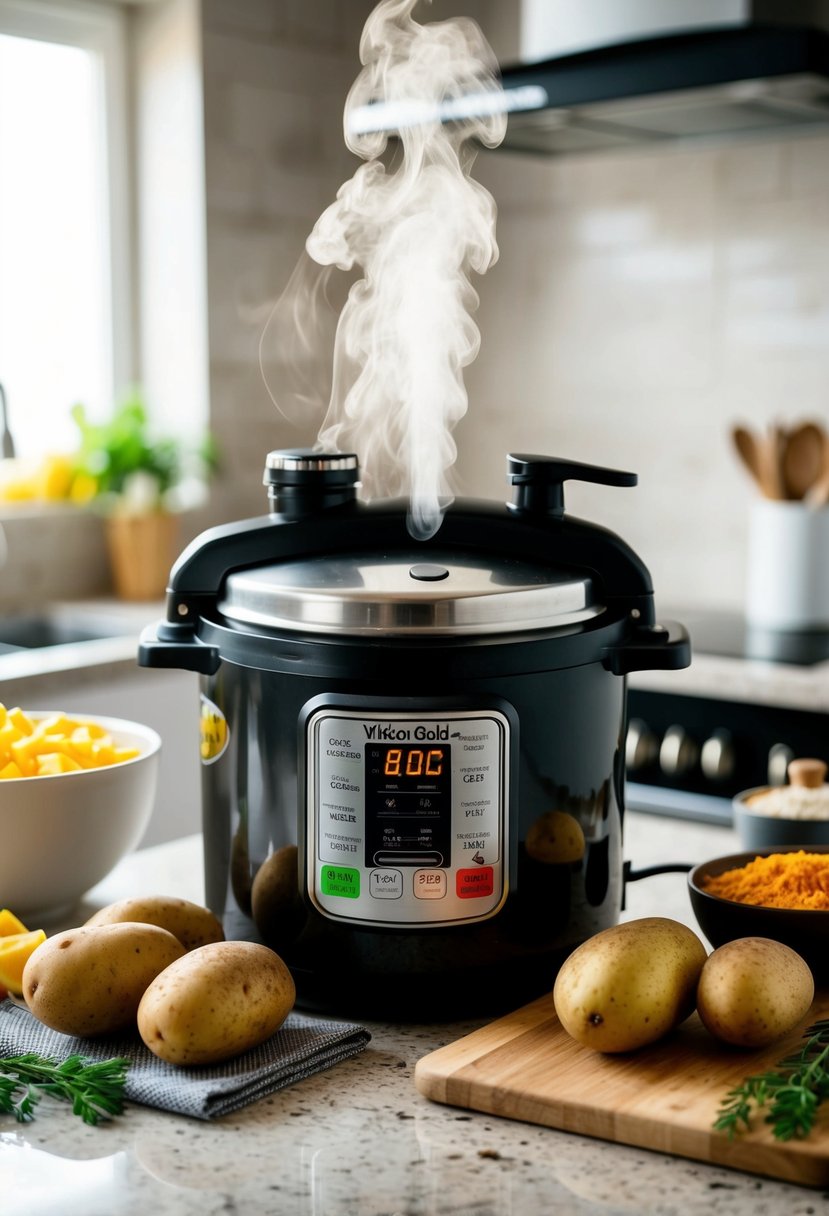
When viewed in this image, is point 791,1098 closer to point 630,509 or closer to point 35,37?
point 630,509

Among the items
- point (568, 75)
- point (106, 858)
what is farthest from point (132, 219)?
point (106, 858)

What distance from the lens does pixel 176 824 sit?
237 cm

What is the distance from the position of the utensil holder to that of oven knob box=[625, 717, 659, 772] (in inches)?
16.3

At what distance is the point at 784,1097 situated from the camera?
0.75m

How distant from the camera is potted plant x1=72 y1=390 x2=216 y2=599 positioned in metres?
2.90

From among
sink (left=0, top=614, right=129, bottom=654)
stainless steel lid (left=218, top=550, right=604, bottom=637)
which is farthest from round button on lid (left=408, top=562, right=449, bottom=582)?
sink (left=0, top=614, right=129, bottom=654)

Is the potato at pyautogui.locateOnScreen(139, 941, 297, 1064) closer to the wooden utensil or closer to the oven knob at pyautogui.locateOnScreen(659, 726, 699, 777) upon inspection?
the oven knob at pyautogui.locateOnScreen(659, 726, 699, 777)

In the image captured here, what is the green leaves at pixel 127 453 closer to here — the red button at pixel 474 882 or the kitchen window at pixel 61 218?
the kitchen window at pixel 61 218

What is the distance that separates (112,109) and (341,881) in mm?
2565

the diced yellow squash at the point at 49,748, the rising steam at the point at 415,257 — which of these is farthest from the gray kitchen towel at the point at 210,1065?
the rising steam at the point at 415,257

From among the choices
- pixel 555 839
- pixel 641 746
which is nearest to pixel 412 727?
pixel 555 839

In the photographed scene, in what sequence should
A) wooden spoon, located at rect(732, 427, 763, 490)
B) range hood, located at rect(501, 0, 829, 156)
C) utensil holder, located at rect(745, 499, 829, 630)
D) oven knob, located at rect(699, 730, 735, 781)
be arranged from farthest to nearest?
wooden spoon, located at rect(732, 427, 763, 490) < utensil holder, located at rect(745, 499, 829, 630) < oven knob, located at rect(699, 730, 735, 781) < range hood, located at rect(501, 0, 829, 156)

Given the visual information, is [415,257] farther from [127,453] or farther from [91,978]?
[127,453]

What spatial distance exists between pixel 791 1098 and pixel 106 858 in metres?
0.60
